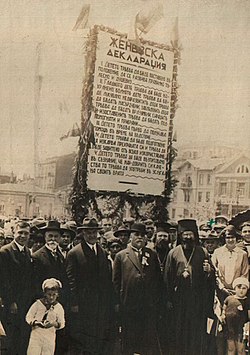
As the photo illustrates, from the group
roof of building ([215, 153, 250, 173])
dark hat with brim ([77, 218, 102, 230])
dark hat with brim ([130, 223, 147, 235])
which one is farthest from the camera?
roof of building ([215, 153, 250, 173])

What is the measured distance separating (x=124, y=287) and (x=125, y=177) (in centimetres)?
44

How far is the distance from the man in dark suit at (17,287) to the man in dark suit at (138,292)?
0.38 m

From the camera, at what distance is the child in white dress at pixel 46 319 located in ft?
6.75

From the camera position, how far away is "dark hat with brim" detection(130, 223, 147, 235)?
2.34 m

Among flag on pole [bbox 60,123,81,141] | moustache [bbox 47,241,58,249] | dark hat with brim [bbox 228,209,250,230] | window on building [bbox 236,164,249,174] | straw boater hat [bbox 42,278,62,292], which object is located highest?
flag on pole [bbox 60,123,81,141]

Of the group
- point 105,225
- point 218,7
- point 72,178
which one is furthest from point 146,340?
point 218,7

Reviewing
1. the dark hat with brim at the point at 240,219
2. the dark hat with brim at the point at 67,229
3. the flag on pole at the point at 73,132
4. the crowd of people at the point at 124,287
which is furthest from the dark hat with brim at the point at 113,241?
the dark hat with brim at the point at 240,219

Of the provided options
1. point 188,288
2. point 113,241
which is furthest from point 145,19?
point 188,288

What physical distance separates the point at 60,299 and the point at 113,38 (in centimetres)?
101

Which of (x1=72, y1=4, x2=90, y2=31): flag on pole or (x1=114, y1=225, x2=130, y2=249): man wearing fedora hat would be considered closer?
(x1=72, y1=4, x2=90, y2=31): flag on pole

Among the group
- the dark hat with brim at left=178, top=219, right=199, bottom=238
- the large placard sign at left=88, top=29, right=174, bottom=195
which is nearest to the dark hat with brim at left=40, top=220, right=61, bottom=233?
the large placard sign at left=88, top=29, right=174, bottom=195

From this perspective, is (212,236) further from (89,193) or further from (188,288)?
(89,193)

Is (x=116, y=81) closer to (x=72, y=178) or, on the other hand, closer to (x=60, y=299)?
(x=72, y=178)

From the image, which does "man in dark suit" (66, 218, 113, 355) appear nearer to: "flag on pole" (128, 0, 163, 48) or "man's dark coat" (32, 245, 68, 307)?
"man's dark coat" (32, 245, 68, 307)
